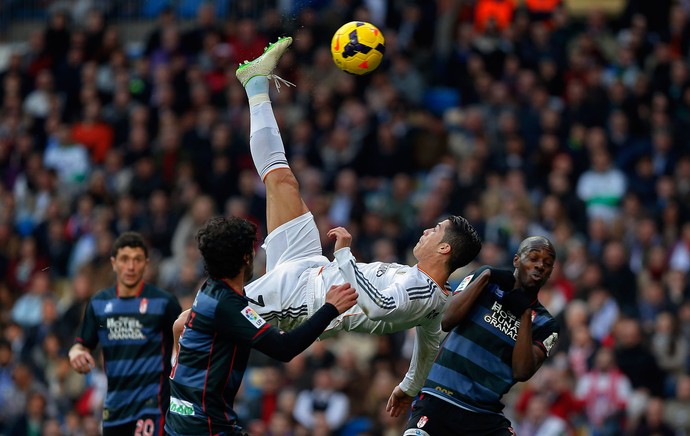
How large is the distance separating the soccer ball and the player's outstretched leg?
0.58 metres

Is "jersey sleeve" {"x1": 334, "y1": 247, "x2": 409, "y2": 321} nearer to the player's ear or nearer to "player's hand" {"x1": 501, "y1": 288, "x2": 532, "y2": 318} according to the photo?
the player's ear

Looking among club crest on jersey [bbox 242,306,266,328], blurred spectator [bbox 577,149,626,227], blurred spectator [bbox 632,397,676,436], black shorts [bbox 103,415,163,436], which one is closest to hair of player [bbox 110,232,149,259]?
black shorts [bbox 103,415,163,436]

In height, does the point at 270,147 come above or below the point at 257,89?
below

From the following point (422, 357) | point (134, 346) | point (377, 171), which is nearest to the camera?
point (422, 357)

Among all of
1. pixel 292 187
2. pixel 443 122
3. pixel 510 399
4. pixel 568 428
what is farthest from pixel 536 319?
pixel 443 122

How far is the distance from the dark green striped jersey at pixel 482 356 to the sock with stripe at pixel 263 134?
1684mm

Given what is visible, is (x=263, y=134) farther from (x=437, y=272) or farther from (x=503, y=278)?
(x=503, y=278)

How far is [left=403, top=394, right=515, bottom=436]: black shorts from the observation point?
8180mm

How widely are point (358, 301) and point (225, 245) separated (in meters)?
1.02

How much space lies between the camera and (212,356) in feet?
24.8

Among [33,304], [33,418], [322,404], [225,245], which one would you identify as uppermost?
[225,245]

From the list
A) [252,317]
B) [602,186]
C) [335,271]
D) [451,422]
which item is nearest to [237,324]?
[252,317]

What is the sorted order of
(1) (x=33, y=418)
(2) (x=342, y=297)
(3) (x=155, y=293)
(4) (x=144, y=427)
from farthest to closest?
(1) (x=33, y=418), (3) (x=155, y=293), (4) (x=144, y=427), (2) (x=342, y=297)

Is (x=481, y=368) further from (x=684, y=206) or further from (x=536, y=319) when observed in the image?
(x=684, y=206)
